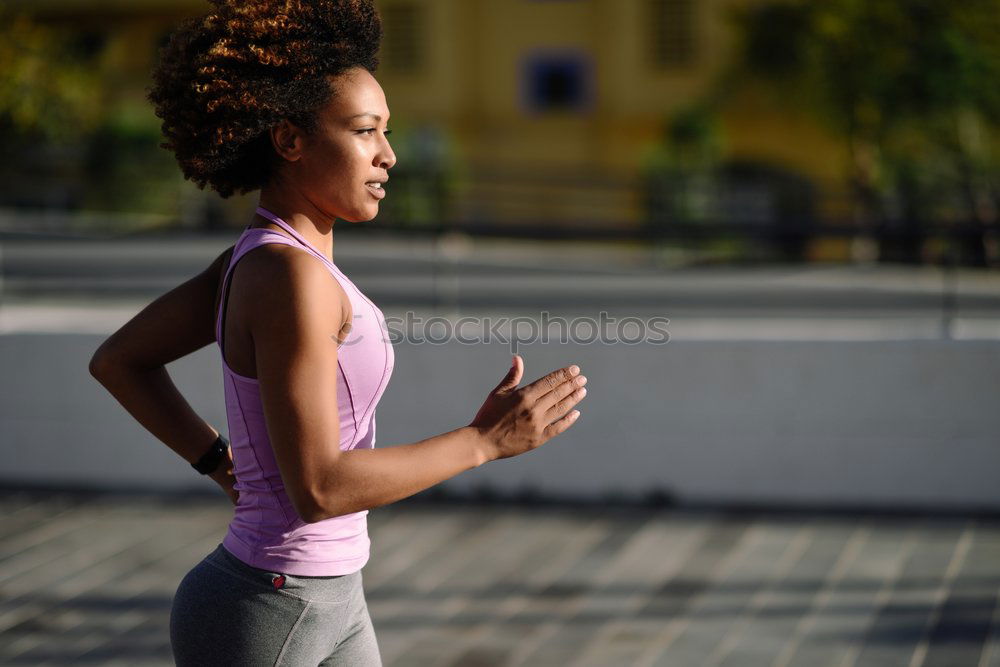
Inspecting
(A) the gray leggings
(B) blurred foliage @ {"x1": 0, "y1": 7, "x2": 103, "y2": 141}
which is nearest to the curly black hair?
(A) the gray leggings

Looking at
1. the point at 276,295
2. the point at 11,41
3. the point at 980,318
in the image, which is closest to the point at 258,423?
the point at 276,295

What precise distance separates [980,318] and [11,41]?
6.98 metres

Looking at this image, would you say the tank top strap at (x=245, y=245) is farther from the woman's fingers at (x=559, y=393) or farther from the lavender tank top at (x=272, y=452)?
the woman's fingers at (x=559, y=393)

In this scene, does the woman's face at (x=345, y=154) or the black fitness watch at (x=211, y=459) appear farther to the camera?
the black fitness watch at (x=211, y=459)

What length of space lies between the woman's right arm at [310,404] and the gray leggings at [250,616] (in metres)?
0.25

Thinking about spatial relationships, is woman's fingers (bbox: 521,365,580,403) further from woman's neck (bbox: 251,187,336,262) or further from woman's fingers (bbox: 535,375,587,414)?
woman's neck (bbox: 251,187,336,262)

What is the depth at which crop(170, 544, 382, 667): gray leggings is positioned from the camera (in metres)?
2.11

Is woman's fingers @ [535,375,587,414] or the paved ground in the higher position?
woman's fingers @ [535,375,587,414]

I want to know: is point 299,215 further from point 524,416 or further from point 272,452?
point 524,416

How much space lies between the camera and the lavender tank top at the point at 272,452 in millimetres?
2029

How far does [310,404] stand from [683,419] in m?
4.67

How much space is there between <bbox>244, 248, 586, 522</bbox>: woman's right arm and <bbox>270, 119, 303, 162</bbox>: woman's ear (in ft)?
0.76

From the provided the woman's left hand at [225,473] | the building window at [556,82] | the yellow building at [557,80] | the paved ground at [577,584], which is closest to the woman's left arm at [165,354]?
the woman's left hand at [225,473]

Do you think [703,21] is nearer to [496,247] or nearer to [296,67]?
[496,247]
